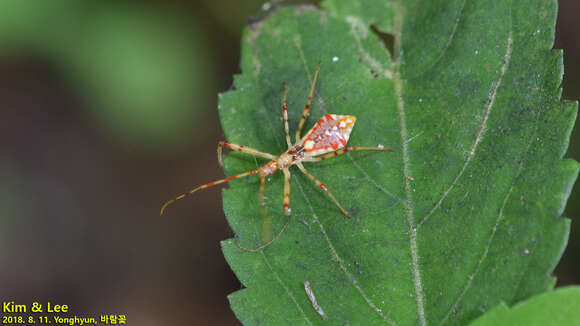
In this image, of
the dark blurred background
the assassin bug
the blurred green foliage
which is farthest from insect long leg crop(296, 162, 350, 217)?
the blurred green foliage

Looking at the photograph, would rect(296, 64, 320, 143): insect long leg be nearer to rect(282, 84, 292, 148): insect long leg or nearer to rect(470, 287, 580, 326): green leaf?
rect(282, 84, 292, 148): insect long leg

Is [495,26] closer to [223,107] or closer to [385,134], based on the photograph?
[385,134]

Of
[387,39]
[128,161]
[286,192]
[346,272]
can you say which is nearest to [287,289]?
[346,272]

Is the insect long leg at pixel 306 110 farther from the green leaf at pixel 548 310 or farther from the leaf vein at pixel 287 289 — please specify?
the green leaf at pixel 548 310

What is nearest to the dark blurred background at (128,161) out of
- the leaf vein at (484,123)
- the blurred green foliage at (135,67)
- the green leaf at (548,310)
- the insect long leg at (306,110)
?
the blurred green foliage at (135,67)

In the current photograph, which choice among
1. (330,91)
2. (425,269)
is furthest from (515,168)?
(330,91)

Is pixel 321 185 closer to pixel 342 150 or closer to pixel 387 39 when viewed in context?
pixel 342 150
